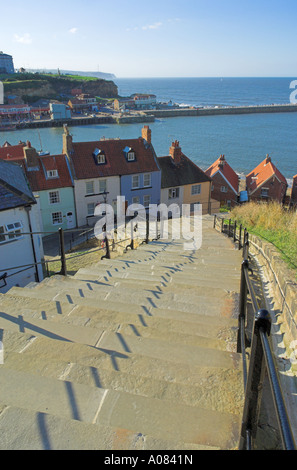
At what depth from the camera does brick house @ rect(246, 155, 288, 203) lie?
133ft

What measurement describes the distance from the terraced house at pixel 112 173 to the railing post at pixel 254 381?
2622cm

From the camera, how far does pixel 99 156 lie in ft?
92.6

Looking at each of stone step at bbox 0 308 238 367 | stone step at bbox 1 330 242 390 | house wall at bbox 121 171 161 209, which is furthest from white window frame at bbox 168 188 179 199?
stone step at bbox 1 330 242 390

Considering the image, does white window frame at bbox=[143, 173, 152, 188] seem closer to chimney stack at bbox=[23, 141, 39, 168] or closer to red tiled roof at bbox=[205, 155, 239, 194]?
chimney stack at bbox=[23, 141, 39, 168]

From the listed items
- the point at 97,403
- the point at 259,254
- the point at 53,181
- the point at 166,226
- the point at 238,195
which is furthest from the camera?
the point at 238,195

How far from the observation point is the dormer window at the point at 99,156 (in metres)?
28.1

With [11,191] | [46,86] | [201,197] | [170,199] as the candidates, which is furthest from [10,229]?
[46,86]

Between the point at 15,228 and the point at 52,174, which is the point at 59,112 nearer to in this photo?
the point at 52,174

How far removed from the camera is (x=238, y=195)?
41.4 m

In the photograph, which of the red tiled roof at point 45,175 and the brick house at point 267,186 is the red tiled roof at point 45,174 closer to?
the red tiled roof at point 45,175

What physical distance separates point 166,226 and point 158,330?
1357 cm

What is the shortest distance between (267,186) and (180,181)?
15.4 m
